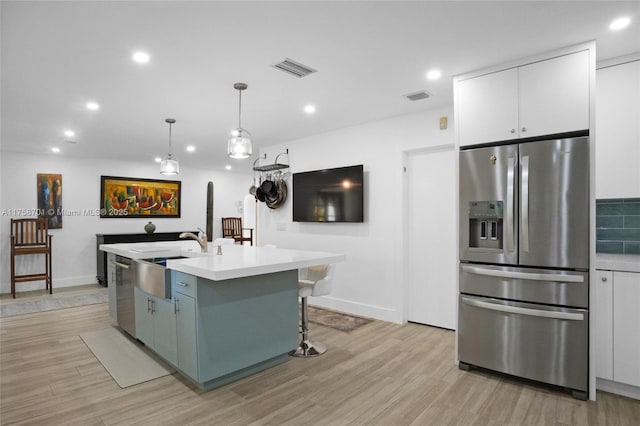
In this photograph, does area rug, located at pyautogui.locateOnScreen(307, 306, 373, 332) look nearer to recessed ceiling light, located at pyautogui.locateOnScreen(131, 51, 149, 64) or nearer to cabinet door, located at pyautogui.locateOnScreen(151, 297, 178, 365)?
cabinet door, located at pyautogui.locateOnScreen(151, 297, 178, 365)

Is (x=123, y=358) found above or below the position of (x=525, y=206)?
below

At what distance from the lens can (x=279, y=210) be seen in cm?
574

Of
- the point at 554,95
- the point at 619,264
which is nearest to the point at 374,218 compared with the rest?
the point at 554,95

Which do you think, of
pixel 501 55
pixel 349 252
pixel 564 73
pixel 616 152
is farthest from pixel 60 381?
pixel 616 152

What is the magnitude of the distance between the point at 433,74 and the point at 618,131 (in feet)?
4.86

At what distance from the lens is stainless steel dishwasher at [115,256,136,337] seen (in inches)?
141

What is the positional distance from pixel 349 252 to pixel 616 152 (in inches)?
116

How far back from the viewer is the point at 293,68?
292 centimetres

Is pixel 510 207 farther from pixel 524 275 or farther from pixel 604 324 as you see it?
pixel 604 324

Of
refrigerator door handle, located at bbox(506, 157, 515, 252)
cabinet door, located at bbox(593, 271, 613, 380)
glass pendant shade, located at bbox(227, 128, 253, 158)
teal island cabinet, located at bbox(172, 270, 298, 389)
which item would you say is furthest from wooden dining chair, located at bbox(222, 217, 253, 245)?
cabinet door, located at bbox(593, 271, 613, 380)

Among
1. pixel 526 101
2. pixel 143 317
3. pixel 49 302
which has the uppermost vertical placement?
pixel 526 101

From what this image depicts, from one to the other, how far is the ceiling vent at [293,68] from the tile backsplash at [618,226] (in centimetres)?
275

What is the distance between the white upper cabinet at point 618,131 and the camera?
8.86ft

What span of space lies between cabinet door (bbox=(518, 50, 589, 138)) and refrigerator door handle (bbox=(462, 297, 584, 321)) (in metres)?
1.31
